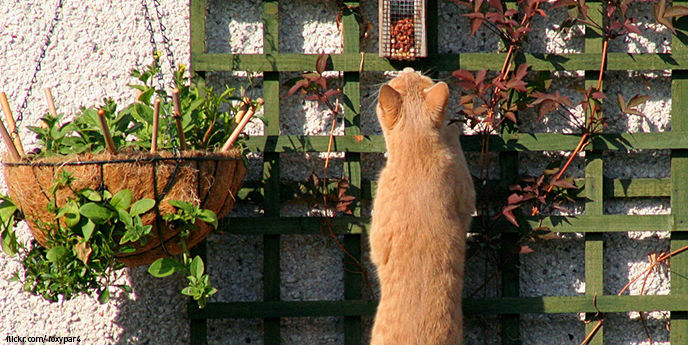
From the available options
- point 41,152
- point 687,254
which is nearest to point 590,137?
point 687,254

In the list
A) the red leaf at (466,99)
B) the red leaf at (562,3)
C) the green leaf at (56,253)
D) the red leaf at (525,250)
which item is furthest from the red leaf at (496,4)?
the green leaf at (56,253)

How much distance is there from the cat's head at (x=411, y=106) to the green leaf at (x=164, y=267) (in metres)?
1.02

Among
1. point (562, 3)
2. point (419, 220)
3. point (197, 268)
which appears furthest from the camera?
point (562, 3)

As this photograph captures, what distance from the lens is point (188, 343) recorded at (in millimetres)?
3359

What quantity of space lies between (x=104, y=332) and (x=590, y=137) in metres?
2.38

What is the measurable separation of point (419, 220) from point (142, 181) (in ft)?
3.50

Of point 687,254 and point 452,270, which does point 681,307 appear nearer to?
point 687,254

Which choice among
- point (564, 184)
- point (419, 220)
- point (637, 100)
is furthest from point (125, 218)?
point (637, 100)

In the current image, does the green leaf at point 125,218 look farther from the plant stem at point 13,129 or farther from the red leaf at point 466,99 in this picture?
the red leaf at point 466,99

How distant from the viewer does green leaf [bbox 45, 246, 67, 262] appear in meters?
2.60

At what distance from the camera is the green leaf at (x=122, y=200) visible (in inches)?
103

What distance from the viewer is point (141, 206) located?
103 inches

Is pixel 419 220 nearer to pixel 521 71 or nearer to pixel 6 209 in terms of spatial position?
pixel 521 71

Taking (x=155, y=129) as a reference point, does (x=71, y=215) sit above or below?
below
